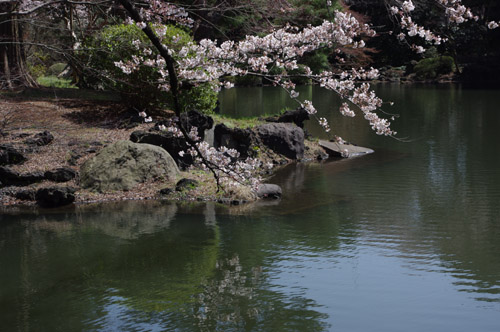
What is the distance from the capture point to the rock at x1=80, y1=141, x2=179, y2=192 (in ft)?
32.2

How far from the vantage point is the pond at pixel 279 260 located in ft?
16.9

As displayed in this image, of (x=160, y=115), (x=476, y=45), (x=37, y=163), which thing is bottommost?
(x=37, y=163)

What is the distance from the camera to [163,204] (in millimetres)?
9266

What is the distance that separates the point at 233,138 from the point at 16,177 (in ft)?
15.7

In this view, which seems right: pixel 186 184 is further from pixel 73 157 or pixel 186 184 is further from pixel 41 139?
pixel 41 139

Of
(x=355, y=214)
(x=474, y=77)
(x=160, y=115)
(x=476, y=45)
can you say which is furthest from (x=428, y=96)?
(x=355, y=214)

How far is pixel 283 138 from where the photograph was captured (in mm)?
13289

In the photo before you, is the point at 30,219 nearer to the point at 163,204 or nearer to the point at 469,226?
the point at 163,204

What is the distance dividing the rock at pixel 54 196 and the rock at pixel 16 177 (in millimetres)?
633

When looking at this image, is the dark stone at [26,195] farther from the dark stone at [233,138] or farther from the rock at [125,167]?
the dark stone at [233,138]

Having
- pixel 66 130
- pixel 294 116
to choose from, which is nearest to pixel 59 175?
pixel 66 130

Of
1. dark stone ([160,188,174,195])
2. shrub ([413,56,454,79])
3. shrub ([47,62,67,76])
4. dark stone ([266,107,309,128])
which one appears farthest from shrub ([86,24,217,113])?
shrub ([413,56,454,79])

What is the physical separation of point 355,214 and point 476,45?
3474 cm

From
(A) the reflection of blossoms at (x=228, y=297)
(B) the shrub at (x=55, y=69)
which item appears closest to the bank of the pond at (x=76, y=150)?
(A) the reflection of blossoms at (x=228, y=297)
